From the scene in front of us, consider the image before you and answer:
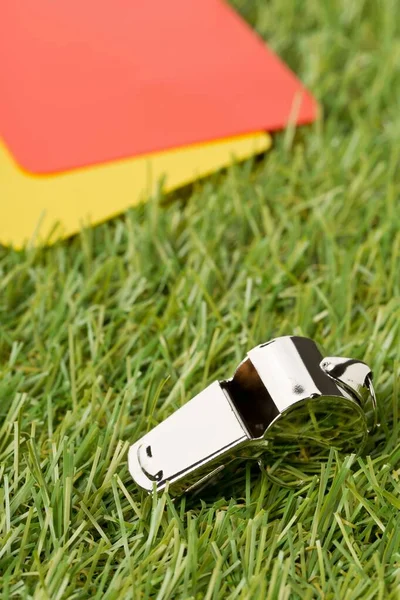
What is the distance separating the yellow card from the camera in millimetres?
1253

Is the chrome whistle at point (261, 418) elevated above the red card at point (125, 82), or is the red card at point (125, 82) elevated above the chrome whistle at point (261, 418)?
the red card at point (125, 82)

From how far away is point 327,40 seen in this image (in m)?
1.65

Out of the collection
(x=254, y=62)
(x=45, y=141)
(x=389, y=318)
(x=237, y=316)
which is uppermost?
(x=45, y=141)

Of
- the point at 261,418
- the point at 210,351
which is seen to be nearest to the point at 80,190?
the point at 210,351

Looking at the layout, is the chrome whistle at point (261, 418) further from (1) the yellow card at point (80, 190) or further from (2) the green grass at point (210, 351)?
(1) the yellow card at point (80, 190)

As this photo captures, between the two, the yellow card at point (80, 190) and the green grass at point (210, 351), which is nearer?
the green grass at point (210, 351)

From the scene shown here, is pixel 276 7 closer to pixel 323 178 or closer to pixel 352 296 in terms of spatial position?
pixel 323 178

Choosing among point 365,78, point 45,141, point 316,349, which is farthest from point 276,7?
point 316,349

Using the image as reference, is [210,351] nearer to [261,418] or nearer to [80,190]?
[261,418]

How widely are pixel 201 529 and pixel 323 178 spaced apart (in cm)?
71

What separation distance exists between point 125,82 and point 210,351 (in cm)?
58

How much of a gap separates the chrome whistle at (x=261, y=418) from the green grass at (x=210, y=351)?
0.04 meters

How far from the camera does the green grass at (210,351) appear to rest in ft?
2.80

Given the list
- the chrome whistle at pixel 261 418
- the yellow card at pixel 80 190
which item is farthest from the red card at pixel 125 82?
the chrome whistle at pixel 261 418
